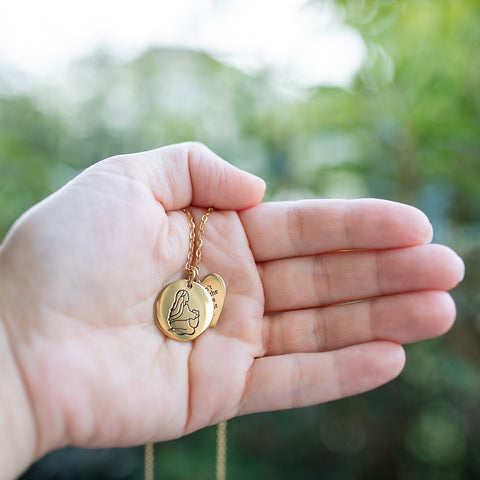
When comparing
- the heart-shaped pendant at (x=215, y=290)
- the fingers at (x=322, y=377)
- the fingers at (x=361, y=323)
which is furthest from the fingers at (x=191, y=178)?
the fingers at (x=322, y=377)

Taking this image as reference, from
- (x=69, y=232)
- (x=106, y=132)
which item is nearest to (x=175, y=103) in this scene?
(x=106, y=132)

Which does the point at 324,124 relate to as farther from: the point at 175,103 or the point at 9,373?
the point at 9,373

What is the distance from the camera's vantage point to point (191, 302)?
1.27 metres

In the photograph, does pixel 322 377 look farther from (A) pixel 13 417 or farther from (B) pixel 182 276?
(A) pixel 13 417

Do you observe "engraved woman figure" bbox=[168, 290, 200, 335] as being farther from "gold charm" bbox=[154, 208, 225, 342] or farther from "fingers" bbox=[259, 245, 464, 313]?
"fingers" bbox=[259, 245, 464, 313]

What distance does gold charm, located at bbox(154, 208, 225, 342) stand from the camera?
1241 millimetres

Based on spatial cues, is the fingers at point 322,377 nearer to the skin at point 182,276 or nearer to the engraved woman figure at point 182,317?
the skin at point 182,276

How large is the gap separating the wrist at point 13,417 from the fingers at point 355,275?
66 cm

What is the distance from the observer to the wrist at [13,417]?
1033mm

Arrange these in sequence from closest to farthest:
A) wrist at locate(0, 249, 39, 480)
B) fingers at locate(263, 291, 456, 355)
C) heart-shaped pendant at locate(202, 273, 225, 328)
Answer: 1. wrist at locate(0, 249, 39, 480)
2. fingers at locate(263, 291, 456, 355)
3. heart-shaped pendant at locate(202, 273, 225, 328)

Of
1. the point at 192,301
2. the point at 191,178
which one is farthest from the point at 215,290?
the point at 191,178

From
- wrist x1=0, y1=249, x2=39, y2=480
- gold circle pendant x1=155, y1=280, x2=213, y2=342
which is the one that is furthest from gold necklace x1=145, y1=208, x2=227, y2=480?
wrist x1=0, y1=249, x2=39, y2=480

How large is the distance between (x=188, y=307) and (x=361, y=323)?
0.46 m

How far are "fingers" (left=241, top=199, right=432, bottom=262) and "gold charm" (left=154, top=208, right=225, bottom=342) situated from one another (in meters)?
0.15
